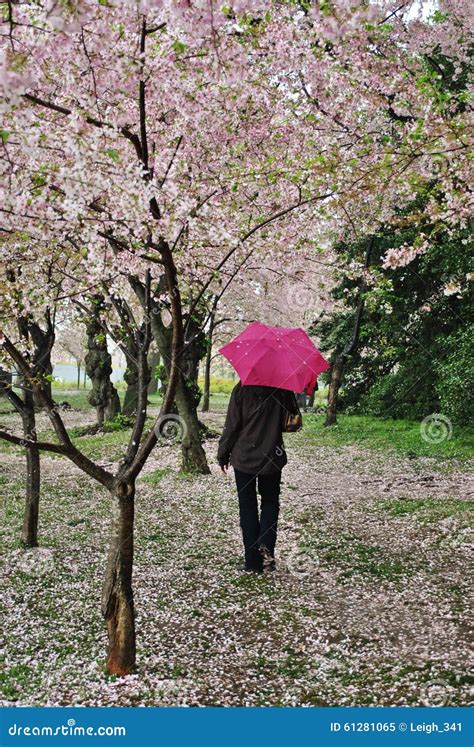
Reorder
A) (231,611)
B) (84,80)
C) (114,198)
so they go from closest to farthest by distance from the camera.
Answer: (114,198), (84,80), (231,611)

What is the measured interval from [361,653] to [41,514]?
7.61m

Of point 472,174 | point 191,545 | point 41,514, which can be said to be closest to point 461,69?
point 472,174

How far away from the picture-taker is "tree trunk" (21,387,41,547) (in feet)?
29.2

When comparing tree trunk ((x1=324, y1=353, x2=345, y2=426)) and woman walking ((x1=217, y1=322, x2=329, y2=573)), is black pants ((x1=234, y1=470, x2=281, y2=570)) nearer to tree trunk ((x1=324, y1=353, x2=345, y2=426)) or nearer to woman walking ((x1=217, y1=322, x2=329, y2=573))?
woman walking ((x1=217, y1=322, x2=329, y2=573))

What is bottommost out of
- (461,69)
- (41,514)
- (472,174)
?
(41,514)

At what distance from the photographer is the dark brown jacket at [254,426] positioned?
24.1 ft

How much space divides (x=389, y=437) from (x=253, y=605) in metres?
15.0

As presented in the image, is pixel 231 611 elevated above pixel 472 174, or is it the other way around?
pixel 472 174

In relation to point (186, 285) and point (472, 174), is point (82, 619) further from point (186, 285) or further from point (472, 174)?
point (472, 174)

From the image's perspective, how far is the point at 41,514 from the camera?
11680 mm

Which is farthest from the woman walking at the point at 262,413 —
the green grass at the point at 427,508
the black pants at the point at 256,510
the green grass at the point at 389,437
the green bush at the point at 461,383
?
the green grass at the point at 389,437

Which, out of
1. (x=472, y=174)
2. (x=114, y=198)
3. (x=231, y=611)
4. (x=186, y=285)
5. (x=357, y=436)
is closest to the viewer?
(x=114, y=198)

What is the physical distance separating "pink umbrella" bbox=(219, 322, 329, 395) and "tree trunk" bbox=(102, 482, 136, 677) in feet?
7.35

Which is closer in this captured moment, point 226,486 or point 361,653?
point 361,653
